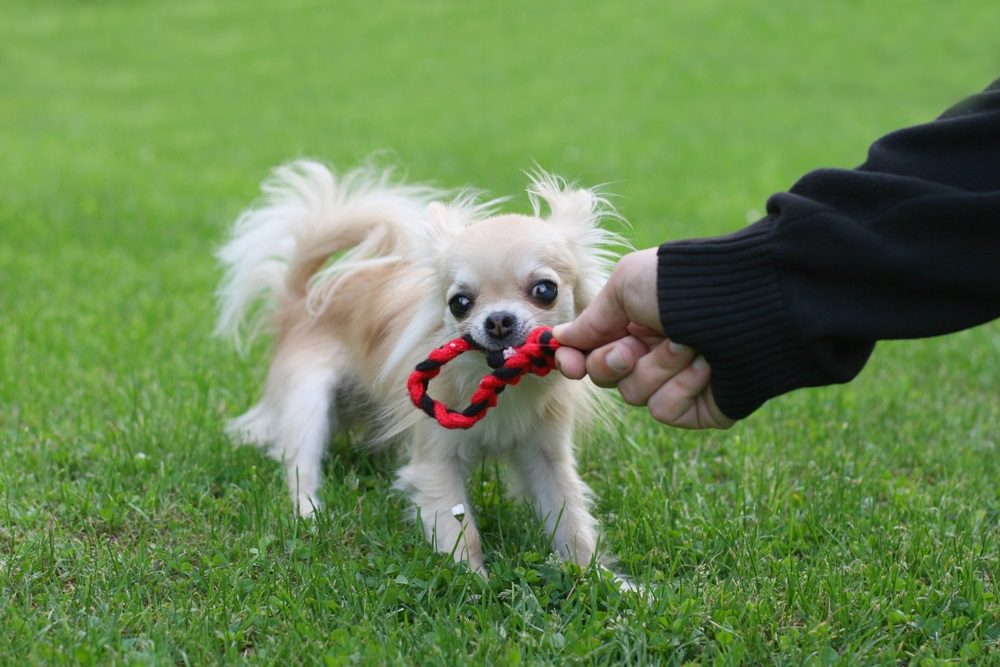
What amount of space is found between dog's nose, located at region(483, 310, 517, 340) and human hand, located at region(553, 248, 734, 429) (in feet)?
0.41

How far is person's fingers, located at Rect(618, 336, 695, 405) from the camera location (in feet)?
9.00

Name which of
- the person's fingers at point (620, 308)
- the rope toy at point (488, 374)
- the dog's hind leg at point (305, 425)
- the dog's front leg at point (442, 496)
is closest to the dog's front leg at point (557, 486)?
the dog's front leg at point (442, 496)

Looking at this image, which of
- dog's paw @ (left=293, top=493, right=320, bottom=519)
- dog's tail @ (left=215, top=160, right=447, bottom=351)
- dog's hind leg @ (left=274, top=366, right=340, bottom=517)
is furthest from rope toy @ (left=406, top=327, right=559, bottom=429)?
dog's tail @ (left=215, top=160, right=447, bottom=351)

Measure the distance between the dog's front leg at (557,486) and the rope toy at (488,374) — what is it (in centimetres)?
38

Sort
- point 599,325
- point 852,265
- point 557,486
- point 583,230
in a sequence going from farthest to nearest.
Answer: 1. point 557,486
2. point 583,230
3. point 599,325
4. point 852,265

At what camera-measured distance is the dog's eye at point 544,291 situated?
120 inches

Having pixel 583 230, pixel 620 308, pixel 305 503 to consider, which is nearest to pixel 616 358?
pixel 620 308

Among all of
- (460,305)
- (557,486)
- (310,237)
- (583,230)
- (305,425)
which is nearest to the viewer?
(460,305)

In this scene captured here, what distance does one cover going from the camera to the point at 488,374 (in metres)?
3.19

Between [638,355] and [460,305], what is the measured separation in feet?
1.81

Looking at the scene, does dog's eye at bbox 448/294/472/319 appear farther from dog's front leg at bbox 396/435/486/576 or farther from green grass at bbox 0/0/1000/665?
green grass at bbox 0/0/1000/665

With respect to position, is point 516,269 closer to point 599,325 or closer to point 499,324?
point 499,324

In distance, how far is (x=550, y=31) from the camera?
19.6m

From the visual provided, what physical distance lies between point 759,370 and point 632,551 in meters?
0.91
